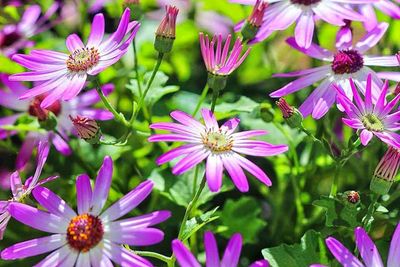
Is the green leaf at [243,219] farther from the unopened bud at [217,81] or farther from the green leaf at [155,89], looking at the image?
the unopened bud at [217,81]

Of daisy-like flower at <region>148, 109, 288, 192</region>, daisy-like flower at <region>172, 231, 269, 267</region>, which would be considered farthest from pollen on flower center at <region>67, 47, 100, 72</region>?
daisy-like flower at <region>172, 231, 269, 267</region>

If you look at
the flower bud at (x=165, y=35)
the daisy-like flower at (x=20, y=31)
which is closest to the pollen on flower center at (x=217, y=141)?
the flower bud at (x=165, y=35)

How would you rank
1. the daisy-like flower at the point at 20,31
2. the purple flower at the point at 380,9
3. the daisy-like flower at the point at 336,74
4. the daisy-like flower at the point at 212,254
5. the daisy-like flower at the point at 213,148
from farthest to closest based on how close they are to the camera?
the daisy-like flower at the point at 20,31 < the purple flower at the point at 380,9 < the daisy-like flower at the point at 336,74 < the daisy-like flower at the point at 213,148 < the daisy-like flower at the point at 212,254

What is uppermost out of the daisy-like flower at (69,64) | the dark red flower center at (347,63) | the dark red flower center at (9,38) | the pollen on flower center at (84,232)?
the dark red flower center at (9,38)

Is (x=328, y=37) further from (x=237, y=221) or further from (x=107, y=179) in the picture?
(x=107, y=179)

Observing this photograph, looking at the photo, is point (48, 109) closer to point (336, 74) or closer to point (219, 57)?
point (219, 57)

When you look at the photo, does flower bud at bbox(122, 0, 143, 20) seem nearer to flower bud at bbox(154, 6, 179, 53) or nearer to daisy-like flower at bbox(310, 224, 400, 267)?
flower bud at bbox(154, 6, 179, 53)

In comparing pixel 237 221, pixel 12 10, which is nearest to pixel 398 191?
pixel 237 221

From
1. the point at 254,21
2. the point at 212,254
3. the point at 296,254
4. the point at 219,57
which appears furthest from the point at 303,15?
the point at 212,254
